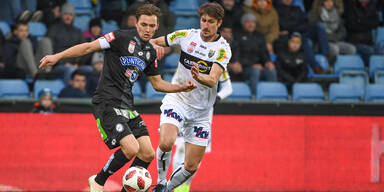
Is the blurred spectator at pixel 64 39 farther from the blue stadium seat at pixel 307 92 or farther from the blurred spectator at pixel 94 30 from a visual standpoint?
the blue stadium seat at pixel 307 92

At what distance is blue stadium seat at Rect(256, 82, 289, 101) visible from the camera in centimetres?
1263

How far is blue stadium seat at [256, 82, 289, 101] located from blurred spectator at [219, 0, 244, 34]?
1.63 m

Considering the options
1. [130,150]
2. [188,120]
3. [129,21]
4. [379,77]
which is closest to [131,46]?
[130,150]

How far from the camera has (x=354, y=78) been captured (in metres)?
14.0

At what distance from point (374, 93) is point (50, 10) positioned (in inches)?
284

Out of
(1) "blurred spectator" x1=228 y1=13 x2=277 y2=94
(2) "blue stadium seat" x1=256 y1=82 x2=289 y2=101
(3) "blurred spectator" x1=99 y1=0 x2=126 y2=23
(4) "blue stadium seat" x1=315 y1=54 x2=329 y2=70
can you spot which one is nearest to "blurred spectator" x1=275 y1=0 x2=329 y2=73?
(4) "blue stadium seat" x1=315 y1=54 x2=329 y2=70

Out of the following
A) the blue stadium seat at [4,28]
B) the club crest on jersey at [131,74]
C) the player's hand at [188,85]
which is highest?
the club crest on jersey at [131,74]

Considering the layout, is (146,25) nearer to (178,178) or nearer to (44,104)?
(178,178)

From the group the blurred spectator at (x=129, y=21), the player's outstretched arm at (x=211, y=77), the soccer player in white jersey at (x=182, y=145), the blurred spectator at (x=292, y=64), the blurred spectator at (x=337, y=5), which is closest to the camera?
the player's outstretched arm at (x=211, y=77)

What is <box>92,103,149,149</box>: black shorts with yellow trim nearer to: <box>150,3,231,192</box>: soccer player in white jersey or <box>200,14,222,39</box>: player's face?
<box>150,3,231,192</box>: soccer player in white jersey

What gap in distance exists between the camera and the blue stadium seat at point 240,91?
41.1 feet

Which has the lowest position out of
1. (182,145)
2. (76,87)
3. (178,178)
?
(182,145)

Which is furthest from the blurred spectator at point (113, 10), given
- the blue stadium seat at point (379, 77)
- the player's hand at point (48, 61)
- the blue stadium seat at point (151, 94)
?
the player's hand at point (48, 61)

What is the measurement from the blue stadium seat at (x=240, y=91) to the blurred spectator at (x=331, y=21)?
126 inches
